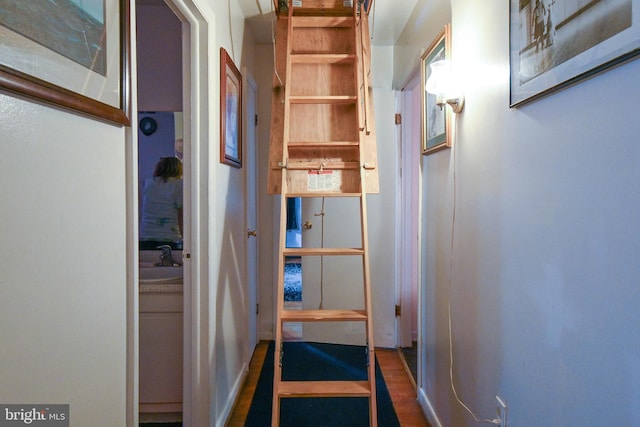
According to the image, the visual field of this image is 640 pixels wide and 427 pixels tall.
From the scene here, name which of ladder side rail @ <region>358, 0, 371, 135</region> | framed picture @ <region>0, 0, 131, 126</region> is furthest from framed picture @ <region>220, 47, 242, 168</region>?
framed picture @ <region>0, 0, 131, 126</region>

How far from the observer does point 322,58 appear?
2.21 meters

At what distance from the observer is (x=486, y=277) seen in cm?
137

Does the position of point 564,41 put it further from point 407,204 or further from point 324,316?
point 407,204

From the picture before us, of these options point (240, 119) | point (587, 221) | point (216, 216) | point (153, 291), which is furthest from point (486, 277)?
point (240, 119)

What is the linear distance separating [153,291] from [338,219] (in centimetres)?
160

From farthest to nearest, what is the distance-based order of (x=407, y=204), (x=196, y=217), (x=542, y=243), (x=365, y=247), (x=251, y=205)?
(x=407, y=204) < (x=251, y=205) < (x=365, y=247) < (x=196, y=217) < (x=542, y=243)

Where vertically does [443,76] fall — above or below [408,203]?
above

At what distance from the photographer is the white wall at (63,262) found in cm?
67

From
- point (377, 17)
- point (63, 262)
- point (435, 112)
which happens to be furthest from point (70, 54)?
point (377, 17)

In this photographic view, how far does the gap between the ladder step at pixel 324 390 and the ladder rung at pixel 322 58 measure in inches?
68.0

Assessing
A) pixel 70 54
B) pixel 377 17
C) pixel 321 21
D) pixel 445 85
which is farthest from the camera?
pixel 377 17

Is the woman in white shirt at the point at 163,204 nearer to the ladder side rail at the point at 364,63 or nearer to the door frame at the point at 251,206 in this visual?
the door frame at the point at 251,206

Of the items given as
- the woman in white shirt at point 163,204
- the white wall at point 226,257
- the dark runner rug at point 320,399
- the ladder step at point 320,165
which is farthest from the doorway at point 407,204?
the woman in white shirt at point 163,204

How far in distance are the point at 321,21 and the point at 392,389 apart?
93.8 inches
